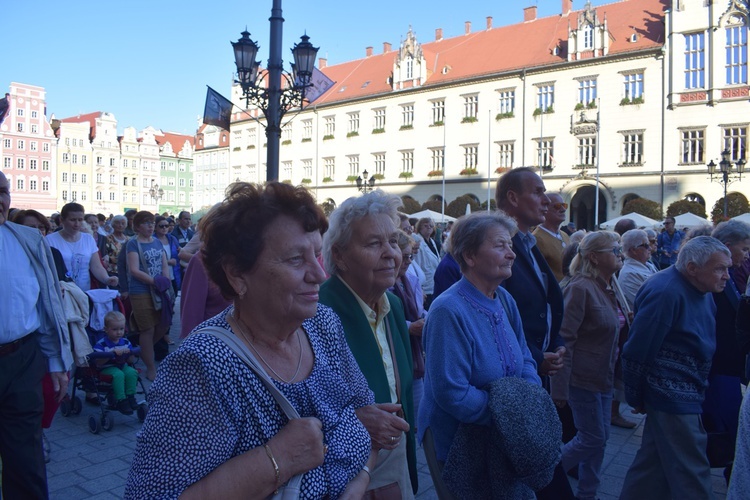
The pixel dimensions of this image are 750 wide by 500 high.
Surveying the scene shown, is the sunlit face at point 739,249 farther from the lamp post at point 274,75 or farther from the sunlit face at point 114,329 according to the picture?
the sunlit face at point 114,329

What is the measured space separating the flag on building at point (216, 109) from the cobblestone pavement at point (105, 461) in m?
5.38

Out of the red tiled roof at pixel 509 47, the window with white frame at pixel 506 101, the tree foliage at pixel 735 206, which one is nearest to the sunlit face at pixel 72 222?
the tree foliage at pixel 735 206

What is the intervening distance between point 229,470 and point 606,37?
124ft

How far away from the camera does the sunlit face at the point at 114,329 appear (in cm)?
604

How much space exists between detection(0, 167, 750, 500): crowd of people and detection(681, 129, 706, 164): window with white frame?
2902 cm

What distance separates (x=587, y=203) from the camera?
36.3m

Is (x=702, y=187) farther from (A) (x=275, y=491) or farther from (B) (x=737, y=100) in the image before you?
(A) (x=275, y=491)

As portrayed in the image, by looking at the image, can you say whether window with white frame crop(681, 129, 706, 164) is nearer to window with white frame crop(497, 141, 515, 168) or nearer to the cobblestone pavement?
window with white frame crop(497, 141, 515, 168)

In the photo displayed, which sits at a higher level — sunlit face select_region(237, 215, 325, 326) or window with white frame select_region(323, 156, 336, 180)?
window with white frame select_region(323, 156, 336, 180)

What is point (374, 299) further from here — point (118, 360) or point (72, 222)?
point (72, 222)

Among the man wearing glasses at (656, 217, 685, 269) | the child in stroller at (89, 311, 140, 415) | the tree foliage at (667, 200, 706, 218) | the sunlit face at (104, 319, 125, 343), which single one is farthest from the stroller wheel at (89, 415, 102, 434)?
the tree foliage at (667, 200, 706, 218)

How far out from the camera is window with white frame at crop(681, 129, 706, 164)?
30.6 m

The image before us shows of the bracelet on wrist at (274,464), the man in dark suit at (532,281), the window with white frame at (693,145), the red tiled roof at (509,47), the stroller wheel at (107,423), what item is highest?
the red tiled roof at (509,47)

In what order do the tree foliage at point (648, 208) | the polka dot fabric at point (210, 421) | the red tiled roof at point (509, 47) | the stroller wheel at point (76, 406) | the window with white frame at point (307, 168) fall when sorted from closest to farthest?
the polka dot fabric at point (210, 421), the stroller wheel at point (76, 406), the tree foliage at point (648, 208), the red tiled roof at point (509, 47), the window with white frame at point (307, 168)
